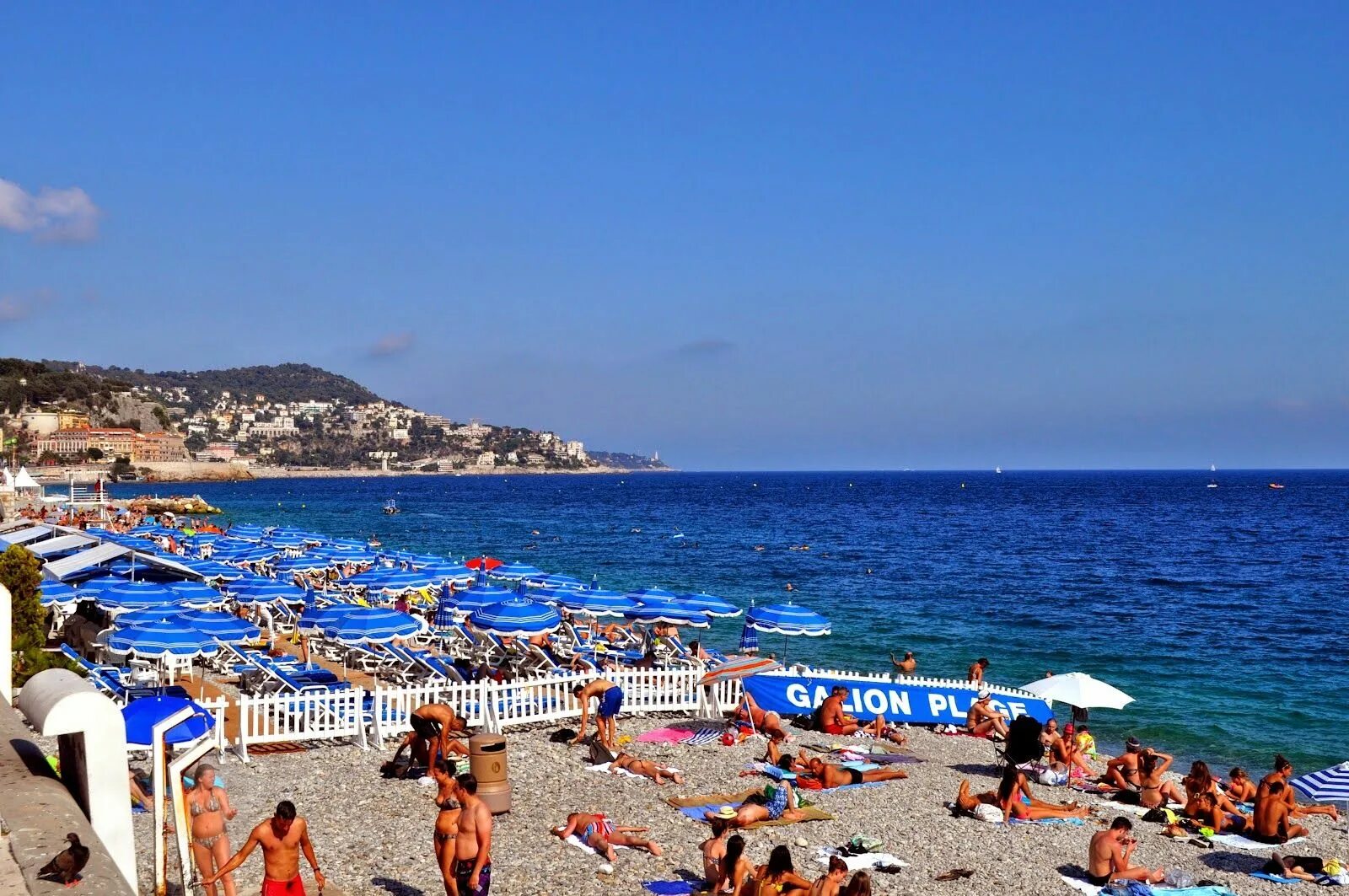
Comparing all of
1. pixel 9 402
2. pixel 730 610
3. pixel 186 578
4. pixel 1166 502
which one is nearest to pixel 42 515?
pixel 186 578

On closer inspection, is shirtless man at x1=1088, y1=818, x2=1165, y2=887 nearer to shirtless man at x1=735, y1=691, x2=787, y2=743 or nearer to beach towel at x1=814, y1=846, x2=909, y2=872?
beach towel at x1=814, y1=846, x2=909, y2=872

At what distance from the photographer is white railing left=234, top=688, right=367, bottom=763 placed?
42.3 ft

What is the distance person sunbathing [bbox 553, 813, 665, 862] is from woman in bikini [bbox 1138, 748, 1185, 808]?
20.9ft

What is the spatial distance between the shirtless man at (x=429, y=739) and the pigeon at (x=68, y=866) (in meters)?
6.76

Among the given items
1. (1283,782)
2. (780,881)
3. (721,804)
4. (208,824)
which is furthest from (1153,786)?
(208,824)

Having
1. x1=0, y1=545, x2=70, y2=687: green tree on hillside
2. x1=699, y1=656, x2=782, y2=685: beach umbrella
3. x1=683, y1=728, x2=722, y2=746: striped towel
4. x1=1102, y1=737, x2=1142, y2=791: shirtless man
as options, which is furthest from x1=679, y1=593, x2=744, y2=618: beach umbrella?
x1=0, y1=545, x2=70, y2=687: green tree on hillside

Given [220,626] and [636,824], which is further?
[220,626]

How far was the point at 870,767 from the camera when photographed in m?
13.3

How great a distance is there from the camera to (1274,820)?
11453mm

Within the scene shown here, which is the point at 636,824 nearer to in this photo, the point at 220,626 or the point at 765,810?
the point at 765,810

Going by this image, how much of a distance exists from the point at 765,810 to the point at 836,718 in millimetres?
4691

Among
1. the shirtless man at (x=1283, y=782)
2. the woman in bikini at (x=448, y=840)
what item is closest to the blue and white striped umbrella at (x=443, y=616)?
the woman in bikini at (x=448, y=840)

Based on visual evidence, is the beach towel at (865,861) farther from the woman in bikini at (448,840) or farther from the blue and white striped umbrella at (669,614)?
the blue and white striped umbrella at (669,614)

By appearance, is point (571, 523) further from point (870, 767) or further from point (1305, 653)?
point (870, 767)
